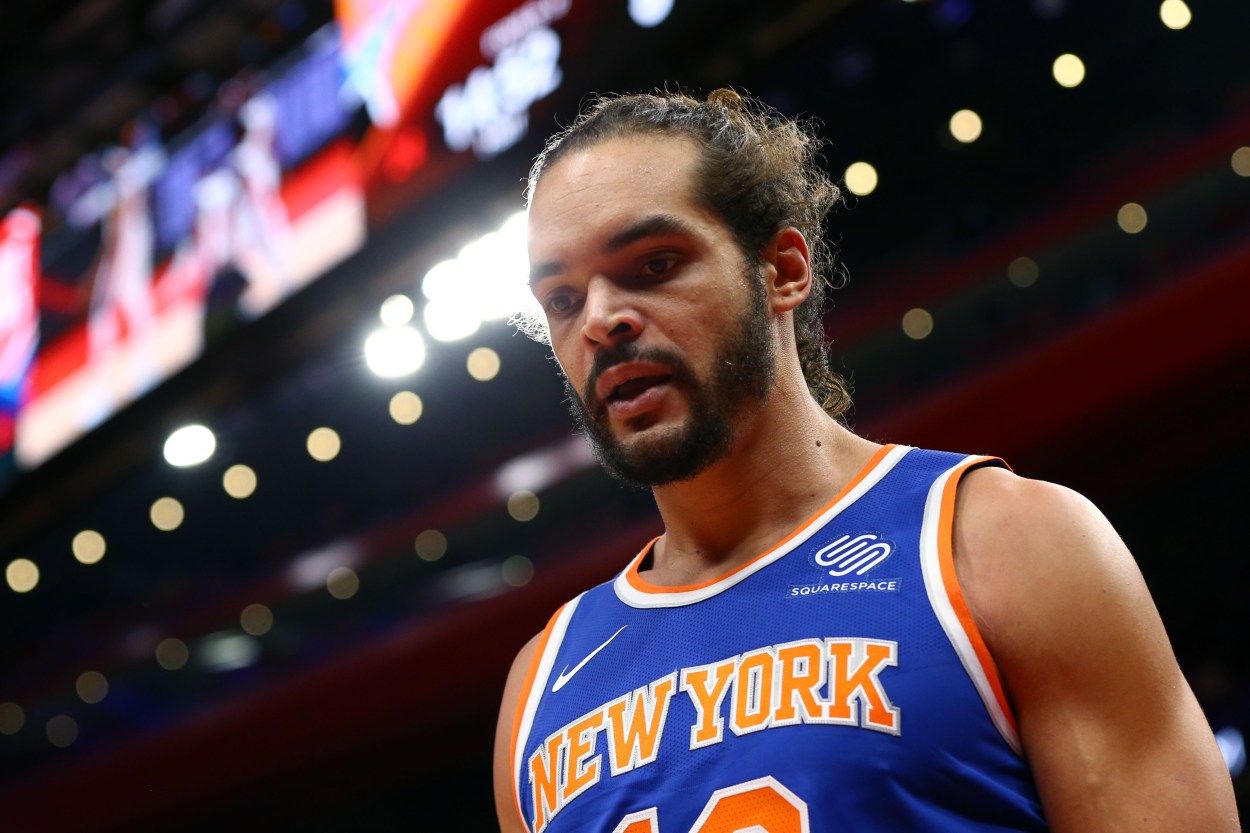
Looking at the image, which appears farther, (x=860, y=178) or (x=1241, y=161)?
(x=860, y=178)

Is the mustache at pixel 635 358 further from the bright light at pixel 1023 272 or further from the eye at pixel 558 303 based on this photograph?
the bright light at pixel 1023 272

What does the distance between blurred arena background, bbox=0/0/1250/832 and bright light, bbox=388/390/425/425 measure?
0.08 metres

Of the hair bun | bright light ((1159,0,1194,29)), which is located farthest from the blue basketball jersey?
bright light ((1159,0,1194,29))

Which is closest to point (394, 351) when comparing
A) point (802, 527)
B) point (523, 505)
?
point (523, 505)

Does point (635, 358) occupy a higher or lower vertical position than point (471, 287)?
lower

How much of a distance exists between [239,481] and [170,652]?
1276 millimetres

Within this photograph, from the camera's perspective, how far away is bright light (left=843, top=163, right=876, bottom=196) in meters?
6.12

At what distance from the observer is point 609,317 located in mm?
1337

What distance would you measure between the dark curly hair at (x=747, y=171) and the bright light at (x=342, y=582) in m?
7.37

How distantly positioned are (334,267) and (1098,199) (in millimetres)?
3763

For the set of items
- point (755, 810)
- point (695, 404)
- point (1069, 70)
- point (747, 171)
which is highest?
point (1069, 70)

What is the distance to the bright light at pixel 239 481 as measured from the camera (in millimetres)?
8212

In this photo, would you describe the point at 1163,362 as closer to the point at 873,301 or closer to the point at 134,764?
the point at 873,301

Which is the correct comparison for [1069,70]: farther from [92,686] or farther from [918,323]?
[92,686]
